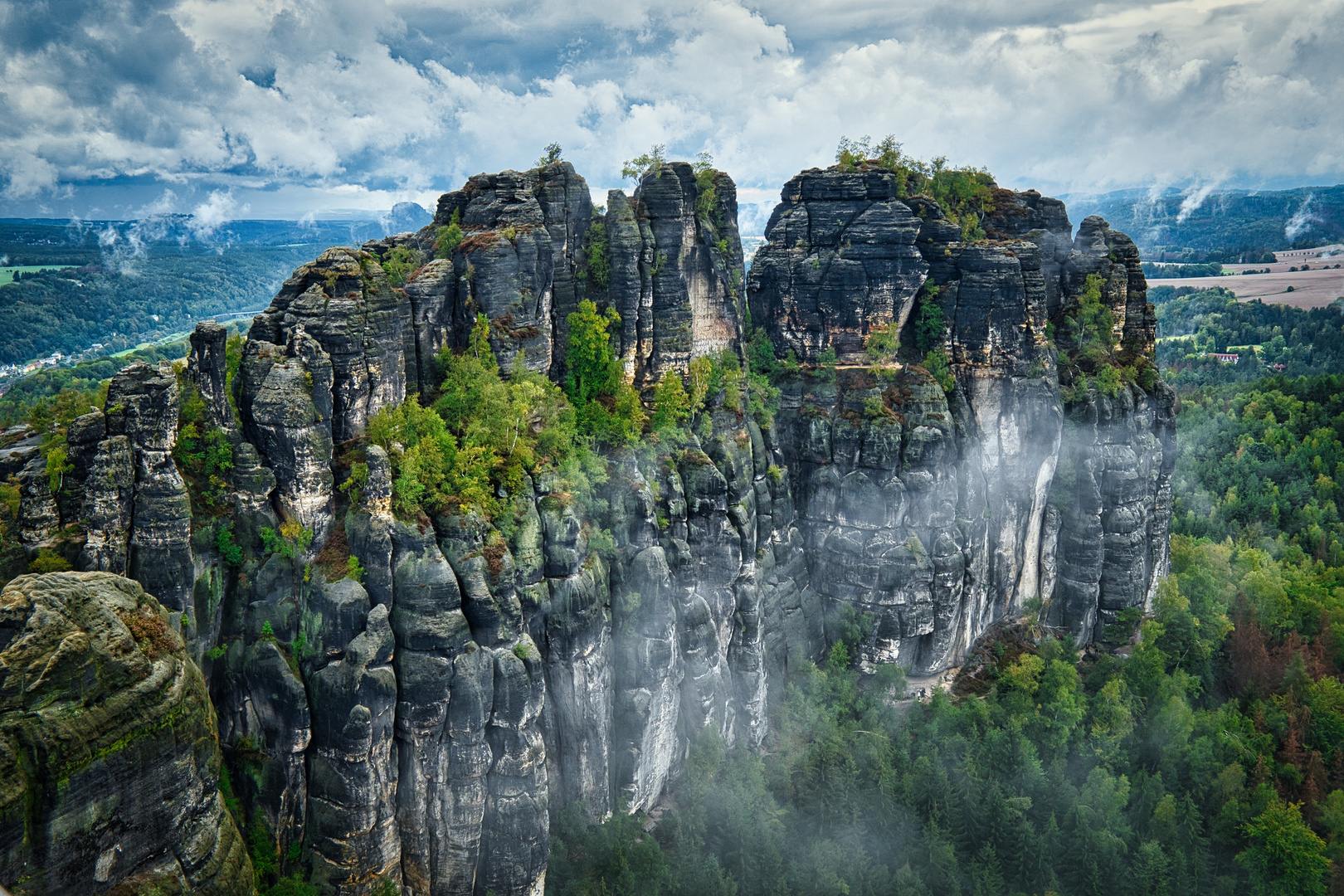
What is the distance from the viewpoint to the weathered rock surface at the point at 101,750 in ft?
64.3

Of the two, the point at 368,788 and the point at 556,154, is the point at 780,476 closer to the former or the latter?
the point at 556,154

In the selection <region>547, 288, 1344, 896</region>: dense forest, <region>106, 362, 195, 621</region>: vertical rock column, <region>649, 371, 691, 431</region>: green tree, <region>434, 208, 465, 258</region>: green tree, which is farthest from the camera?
<region>649, 371, 691, 431</region>: green tree

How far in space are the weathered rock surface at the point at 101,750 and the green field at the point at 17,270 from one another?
335ft

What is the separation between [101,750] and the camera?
2062 centimetres

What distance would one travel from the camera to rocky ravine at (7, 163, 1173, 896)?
30.5 m

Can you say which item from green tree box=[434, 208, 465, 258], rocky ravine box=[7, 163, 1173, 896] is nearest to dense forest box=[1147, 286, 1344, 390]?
rocky ravine box=[7, 163, 1173, 896]

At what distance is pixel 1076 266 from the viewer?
63188 mm

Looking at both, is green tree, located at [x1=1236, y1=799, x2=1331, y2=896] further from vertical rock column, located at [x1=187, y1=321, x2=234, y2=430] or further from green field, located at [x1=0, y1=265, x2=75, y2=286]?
green field, located at [x1=0, y1=265, x2=75, y2=286]

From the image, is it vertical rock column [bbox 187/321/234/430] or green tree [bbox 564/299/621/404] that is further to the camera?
green tree [bbox 564/299/621/404]

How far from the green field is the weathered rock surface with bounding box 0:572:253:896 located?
102238 mm

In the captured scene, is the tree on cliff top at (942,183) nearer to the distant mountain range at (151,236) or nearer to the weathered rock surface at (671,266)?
the weathered rock surface at (671,266)

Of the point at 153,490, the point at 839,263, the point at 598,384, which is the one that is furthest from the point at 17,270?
the point at 839,263

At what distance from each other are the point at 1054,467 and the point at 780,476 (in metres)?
23.1

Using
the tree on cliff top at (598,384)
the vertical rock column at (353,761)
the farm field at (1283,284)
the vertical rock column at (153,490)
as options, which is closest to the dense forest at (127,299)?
the tree on cliff top at (598,384)
